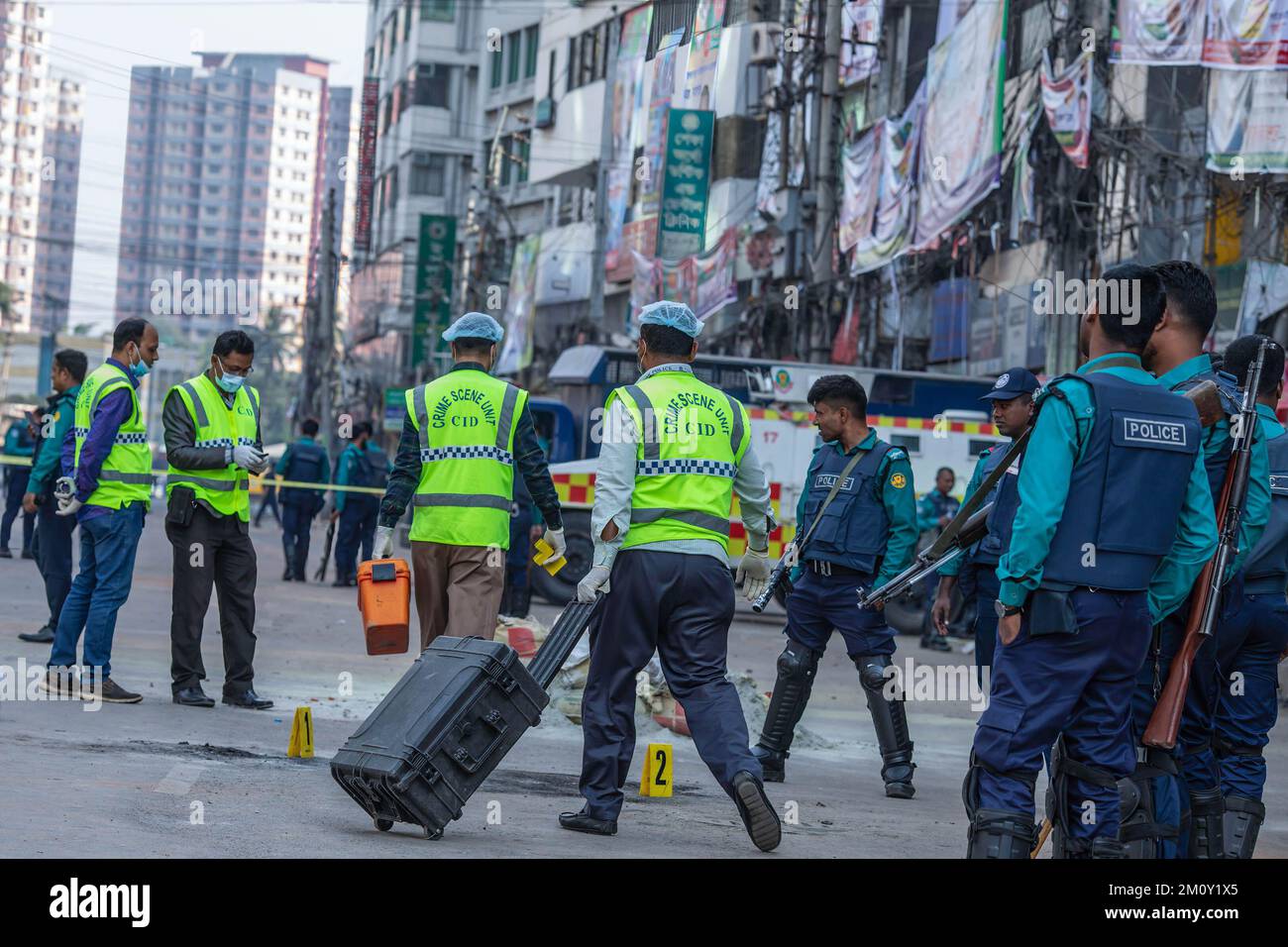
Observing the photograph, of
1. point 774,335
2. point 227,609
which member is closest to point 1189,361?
point 227,609

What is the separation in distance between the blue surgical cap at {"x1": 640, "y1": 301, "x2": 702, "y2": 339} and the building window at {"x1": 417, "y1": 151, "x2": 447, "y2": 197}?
6355 cm

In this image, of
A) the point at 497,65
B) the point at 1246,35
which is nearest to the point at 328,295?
the point at 497,65

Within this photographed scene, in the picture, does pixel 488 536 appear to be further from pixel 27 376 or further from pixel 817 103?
pixel 27 376

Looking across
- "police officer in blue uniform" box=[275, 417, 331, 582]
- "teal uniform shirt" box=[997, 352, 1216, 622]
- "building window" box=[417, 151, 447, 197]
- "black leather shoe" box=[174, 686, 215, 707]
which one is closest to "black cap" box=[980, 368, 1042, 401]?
"teal uniform shirt" box=[997, 352, 1216, 622]

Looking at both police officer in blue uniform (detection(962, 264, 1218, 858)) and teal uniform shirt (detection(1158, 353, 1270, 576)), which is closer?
police officer in blue uniform (detection(962, 264, 1218, 858))

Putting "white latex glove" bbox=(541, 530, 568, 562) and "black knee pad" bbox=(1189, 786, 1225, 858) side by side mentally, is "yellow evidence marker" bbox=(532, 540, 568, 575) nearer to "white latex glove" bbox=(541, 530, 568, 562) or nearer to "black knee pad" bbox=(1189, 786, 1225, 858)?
"white latex glove" bbox=(541, 530, 568, 562)

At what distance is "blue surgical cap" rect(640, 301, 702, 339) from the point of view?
735 centimetres

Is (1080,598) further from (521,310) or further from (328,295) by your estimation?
(328,295)

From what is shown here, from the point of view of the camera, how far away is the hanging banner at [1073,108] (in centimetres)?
1922

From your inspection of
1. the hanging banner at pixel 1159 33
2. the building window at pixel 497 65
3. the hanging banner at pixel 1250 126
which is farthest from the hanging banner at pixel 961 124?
the building window at pixel 497 65

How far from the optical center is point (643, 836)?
283 inches

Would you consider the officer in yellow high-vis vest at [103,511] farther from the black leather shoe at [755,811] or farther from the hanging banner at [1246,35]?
the hanging banner at [1246,35]

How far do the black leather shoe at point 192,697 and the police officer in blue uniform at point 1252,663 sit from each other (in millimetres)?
5419
